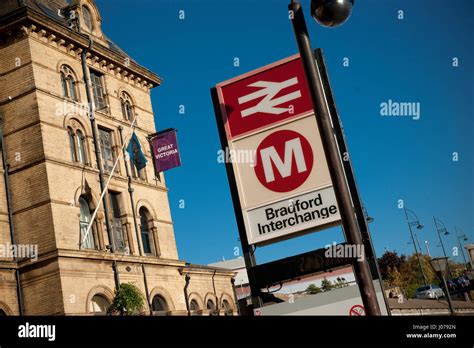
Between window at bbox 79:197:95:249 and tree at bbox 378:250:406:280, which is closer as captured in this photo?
window at bbox 79:197:95:249

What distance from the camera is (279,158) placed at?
22.1 feet

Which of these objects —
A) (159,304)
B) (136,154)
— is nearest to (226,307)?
(159,304)

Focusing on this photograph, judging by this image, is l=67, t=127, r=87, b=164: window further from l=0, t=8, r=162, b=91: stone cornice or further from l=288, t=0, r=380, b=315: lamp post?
l=288, t=0, r=380, b=315: lamp post

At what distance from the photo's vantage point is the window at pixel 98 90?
27000 mm

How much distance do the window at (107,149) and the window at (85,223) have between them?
7.94 ft

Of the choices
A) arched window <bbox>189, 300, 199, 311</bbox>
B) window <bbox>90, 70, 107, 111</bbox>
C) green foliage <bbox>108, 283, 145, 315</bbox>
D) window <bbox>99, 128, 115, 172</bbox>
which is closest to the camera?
green foliage <bbox>108, 283, 145, 315</bbox>

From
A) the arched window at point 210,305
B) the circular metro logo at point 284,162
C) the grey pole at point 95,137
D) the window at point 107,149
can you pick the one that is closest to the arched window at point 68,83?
the grey pole at point 95,137

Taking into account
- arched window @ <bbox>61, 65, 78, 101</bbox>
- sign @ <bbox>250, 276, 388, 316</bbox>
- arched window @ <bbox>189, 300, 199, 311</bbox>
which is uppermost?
arched window @ <bbox>61, 65, 78, 101</bbox>

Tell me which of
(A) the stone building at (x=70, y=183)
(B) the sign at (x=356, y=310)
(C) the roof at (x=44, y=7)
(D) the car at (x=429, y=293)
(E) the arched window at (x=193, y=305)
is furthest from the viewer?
(D) the car at (x=429, y=293)

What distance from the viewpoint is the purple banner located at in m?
27.2

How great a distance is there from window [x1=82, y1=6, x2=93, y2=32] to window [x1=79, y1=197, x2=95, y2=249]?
33.2 ft

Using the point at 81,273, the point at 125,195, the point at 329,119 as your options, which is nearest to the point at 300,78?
the point at 329,119

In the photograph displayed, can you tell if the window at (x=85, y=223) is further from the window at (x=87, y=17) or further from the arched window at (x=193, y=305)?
the window at (x=87, y=17)

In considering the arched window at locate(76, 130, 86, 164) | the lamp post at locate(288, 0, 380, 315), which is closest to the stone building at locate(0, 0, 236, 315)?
the arched window at locate(76, 130, 86, 164)
